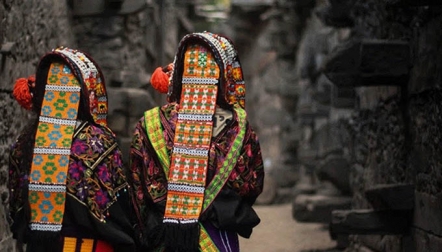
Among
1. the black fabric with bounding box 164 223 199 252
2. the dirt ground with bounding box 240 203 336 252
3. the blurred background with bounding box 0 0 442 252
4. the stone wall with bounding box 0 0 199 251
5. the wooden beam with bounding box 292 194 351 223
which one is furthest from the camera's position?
the wooden beam with bounding box 292 194 351 223

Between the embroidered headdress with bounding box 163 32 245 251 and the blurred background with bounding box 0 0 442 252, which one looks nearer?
the embroidered headdress with bounding box 163 32 245 251

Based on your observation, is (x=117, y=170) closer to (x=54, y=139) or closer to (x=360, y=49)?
(x=54, y=139)

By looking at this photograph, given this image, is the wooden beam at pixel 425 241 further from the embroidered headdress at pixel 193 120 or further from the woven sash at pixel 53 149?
the woven sash at pixel 53 149

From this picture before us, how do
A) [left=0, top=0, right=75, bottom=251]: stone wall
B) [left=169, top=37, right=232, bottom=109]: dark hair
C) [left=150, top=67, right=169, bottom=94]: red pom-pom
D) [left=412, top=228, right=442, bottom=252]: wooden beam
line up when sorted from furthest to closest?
[left=0, top=0, right=75, bottom=251]: stone wall
[left=412, top=228, right=442, bottom=252]: wooden beam
[left=150, top=67, right=169, bottom=94]: red pom-pom
[left=169, top=37, right=232, bottom=109]: dark hair

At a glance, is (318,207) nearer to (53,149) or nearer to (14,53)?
(14,53)

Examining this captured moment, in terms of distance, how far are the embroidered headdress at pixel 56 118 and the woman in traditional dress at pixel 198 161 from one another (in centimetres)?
29

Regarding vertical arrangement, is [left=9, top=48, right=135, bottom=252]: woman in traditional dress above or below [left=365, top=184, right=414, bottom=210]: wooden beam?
above

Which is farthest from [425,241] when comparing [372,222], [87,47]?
[87,47]

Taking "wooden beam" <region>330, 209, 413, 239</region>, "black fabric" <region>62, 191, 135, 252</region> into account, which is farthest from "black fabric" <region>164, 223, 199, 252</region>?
"wooden beam" <region>330, 209, 413, 239</region>

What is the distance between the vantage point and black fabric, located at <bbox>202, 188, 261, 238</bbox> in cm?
321

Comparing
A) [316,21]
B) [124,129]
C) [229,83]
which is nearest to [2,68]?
[229,83]

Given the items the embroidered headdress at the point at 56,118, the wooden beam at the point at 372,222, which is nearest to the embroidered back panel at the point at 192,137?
the embroidered headdress at the point at 56,118

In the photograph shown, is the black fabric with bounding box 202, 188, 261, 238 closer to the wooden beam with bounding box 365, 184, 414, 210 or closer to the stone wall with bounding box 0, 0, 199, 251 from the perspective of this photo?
the wooden beam with bounding box 365, 184, 414, 210

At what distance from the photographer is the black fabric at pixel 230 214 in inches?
126
